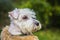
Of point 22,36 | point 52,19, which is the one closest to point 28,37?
point 22,36

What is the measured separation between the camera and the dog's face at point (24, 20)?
410 centimetres

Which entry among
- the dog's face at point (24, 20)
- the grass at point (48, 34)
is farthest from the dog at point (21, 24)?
the grass at point (48, 34)

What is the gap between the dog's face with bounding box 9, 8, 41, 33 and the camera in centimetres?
410

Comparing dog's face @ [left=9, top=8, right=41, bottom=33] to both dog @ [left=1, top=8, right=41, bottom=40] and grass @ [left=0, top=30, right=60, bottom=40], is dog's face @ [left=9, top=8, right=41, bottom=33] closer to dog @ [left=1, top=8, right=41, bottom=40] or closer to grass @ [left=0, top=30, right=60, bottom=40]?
dog @ [left=1, top=8, right=41, bottom=40]

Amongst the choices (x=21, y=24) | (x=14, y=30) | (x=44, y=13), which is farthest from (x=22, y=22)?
(x=44, y=13)

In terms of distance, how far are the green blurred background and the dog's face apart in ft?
13.4

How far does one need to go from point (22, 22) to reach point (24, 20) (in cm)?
5

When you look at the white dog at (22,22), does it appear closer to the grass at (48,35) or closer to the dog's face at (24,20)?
the dog's face at (24,20)

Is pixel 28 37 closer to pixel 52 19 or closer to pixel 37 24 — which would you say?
pixel 37 24

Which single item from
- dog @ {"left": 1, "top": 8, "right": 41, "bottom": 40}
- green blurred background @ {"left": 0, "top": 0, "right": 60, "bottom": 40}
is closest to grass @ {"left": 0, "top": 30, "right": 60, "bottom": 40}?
green blurred background @ {"left": 0, "top": 0, "right": 60, "bottom": 40}

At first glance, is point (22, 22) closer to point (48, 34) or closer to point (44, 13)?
point (48, 34)

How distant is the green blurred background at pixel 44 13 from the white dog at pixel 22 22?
406 centimetres

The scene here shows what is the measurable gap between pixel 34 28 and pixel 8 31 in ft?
1.49

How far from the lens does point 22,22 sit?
164 inches
